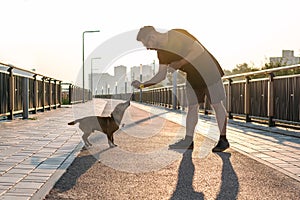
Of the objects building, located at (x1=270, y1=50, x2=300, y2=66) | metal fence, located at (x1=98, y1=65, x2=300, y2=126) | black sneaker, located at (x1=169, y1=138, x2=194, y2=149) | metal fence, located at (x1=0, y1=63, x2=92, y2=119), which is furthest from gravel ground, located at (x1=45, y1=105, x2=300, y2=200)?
building, located at (x1=270, y1=50, x2=300, y2=66)

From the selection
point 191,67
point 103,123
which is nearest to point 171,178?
point 191,67

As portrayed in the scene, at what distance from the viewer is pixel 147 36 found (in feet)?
17.6

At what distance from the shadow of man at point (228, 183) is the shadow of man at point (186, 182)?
203 mm

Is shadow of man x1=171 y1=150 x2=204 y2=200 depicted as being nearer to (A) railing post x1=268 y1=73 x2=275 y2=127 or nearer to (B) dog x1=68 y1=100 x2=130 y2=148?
(B) dog x1=68 y1=100 x2=130 y2=148

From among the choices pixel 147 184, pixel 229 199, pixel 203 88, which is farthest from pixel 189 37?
pixel 229 199

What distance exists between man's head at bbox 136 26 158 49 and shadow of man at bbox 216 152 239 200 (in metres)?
1.84

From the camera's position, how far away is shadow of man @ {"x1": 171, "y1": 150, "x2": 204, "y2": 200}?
3.21 metres

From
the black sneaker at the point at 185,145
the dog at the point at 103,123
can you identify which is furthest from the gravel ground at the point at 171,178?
the dog at the point at 103,123

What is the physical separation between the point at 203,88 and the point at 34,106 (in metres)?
9.08

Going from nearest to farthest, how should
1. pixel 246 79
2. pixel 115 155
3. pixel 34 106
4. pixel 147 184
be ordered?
pixel 147 184
pixel 115 155
pixel 246 79
pixel 34 106

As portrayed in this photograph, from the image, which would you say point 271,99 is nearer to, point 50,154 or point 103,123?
point 103,123

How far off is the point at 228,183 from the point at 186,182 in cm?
38

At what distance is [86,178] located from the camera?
12.6 ft

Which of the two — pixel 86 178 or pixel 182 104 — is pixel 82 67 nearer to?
pixel 182 104
